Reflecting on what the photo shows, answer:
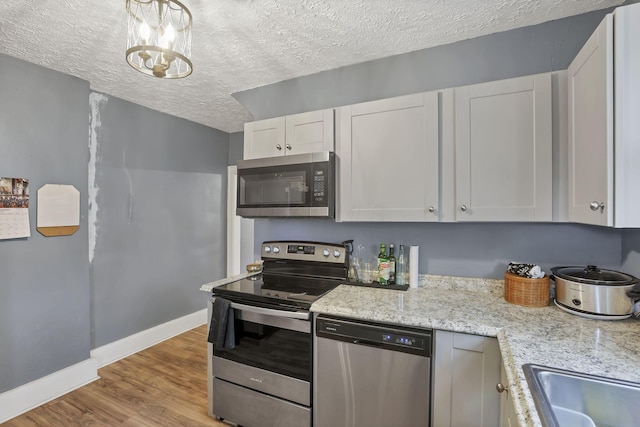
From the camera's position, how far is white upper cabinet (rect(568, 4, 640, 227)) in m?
1.07

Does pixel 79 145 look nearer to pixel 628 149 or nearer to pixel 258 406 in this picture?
pixel 258 406

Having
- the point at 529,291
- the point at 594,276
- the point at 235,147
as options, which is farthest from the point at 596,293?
the point at 235,147

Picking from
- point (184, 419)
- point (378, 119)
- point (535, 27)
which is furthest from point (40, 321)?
point (535, 27)

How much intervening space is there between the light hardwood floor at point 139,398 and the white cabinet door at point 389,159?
6.00 ft

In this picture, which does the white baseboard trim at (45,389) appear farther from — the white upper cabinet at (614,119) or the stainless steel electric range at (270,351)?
the white upper cabinet at (614,119)

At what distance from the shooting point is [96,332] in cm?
277

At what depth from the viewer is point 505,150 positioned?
1612mm

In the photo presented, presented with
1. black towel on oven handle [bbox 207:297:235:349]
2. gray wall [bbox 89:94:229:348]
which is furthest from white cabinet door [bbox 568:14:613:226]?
gray wall [bbox 89:94:229:348]

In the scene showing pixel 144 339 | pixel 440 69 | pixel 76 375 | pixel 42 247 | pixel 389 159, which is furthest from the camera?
pixel 144 339

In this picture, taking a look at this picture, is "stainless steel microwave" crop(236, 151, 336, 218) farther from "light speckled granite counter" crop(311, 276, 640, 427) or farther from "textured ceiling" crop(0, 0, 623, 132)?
"textured ceiling" crop(0, 0, 623, 132)

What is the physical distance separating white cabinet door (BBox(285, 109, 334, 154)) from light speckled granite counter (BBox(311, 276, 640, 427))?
3.29 ft

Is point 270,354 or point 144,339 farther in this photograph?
point 144,339

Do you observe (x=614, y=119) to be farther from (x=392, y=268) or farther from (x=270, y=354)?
(x=270, y=354)

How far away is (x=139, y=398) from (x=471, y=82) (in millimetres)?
3333
